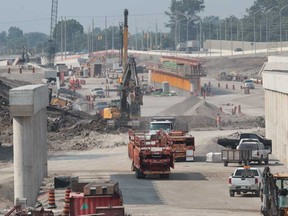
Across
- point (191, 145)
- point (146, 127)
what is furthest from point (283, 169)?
point (146, 127)

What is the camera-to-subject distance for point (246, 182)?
4316 centimetres

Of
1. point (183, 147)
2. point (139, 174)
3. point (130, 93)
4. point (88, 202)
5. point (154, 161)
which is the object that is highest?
point (130, 93)

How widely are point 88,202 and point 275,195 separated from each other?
5.14 meters

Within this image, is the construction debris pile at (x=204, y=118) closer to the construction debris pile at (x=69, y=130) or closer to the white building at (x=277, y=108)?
the construction debris pile at (x=69, y=130)

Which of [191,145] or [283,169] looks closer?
[283,169]

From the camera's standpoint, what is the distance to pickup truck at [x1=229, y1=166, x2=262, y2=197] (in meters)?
42.9

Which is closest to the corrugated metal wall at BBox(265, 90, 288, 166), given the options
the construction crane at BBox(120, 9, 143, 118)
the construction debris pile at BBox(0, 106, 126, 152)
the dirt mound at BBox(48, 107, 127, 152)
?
the construction debris pile at BBox(0, 106, 126, 152)

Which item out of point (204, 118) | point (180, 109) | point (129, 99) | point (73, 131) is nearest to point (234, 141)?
point (73, 131)

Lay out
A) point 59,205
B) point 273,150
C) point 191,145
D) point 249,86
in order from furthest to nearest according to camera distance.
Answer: point 249,86 → point 273,150 → point 191,145 → point 59,205

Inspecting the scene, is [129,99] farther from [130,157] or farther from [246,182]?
[246,182]

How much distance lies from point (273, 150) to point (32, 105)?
23665mm

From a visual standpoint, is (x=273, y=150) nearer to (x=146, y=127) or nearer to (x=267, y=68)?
(x=267, y=68)

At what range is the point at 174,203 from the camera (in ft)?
136

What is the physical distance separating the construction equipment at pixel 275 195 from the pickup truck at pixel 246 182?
10.7 meters
